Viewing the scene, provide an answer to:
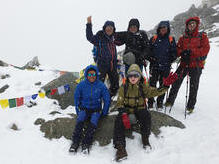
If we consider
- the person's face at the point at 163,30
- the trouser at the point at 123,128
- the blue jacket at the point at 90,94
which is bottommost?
the trouser at the point at 123,128

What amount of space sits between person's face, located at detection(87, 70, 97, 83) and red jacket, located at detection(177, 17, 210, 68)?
314 cm

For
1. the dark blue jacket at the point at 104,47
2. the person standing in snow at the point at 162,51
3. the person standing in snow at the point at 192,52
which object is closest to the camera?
the person standing in snow at the point at 192,52

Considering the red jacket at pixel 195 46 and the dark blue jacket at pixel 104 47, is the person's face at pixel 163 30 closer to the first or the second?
the red jacket at pixel 195 46

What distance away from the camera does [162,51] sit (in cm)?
639

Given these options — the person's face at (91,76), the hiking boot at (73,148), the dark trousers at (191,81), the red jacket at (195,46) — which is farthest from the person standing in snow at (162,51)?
the hiking boot at (73,148)

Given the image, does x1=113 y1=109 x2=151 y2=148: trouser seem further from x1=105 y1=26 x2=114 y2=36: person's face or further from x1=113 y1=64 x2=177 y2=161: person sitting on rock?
x1=105 y1=26 x2=114 y2=36: person's face

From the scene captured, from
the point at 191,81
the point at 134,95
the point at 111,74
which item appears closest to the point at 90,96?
the point at 134,95

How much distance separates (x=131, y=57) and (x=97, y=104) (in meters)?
2.11

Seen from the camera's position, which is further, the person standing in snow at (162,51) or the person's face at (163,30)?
the person standing in snow at (162,51)

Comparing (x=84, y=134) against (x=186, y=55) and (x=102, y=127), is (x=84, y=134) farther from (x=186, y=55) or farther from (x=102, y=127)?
(x=186, y=55)

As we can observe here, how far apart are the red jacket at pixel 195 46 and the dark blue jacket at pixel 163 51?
10.7 inches

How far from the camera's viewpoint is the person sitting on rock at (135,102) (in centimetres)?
498

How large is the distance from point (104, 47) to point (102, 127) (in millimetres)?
2993

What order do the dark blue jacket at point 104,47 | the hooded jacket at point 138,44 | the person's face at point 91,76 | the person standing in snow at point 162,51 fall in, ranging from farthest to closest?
the dark blue jacket at point 104,47 → the hooded jacket at point 138,44 → the person standing in snow at point 162,51 → the person's face at point 91,76
